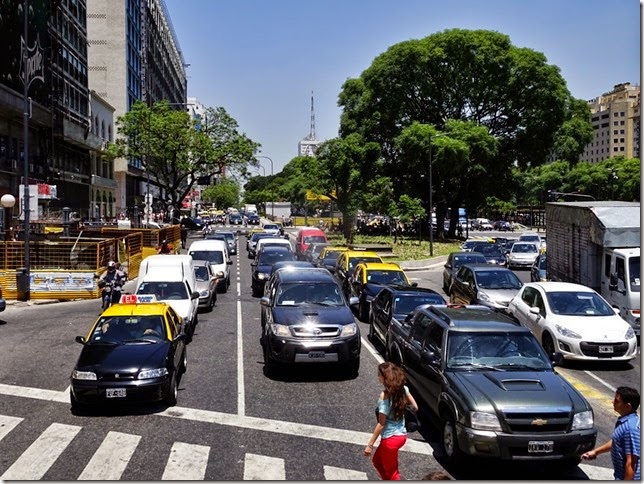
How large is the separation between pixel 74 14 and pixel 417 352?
5401cm

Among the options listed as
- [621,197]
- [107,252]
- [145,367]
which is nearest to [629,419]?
[145,367]

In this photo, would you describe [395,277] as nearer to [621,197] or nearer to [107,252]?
[107,252]

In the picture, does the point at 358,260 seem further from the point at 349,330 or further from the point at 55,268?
the point at 349,330

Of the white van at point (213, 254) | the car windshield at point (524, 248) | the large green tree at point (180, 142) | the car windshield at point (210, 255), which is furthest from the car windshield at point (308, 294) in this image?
the large green tree at point (180, 142)

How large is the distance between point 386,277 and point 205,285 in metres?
5.70

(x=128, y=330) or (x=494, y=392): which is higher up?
(x=128, y=330)

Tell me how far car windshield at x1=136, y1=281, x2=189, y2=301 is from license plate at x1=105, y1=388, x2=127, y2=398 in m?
7.32

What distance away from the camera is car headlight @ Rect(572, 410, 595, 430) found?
26.3ft

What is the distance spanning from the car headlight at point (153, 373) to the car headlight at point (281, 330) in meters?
2.41

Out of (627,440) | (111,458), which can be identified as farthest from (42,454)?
(627,440)

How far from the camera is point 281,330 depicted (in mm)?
12492

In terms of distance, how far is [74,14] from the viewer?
183 ft

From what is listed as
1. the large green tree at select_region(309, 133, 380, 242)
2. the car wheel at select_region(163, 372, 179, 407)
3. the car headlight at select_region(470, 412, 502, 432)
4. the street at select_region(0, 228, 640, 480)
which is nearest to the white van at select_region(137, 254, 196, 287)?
the street at select_region(0, 228, 640, 480)

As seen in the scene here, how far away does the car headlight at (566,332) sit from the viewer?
45.8 feet
